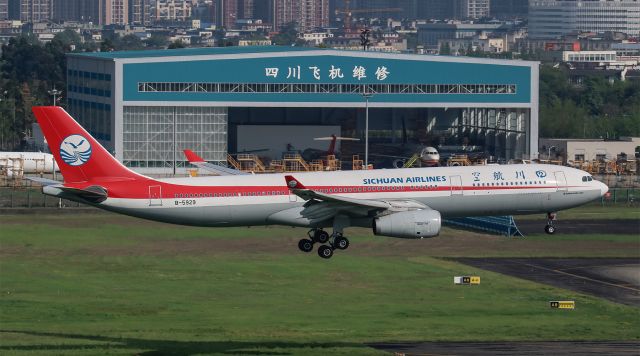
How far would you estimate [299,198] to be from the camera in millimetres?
105812

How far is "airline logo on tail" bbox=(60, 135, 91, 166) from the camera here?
106 meters

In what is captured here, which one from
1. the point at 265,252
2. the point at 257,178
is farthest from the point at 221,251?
the point at 257,178

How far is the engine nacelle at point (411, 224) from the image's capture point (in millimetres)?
103062

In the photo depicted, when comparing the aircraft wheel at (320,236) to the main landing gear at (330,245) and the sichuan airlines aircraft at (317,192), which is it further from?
the main landing gear at (330,245)

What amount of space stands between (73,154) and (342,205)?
19.1 meters

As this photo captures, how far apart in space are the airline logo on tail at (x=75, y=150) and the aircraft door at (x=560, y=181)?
3266 centimetres

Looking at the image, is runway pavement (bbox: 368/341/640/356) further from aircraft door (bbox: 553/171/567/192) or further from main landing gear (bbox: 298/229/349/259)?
main landing gear (bbox: 298/229/349/259)

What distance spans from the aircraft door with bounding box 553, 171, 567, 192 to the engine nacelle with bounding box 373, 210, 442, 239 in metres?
9.45

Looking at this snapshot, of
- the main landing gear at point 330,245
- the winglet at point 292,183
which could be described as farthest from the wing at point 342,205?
the main landing gear at point 330,245

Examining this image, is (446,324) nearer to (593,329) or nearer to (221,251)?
(593,329)

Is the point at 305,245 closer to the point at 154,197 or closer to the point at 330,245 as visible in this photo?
the point at 330,245

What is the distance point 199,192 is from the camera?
345 ft

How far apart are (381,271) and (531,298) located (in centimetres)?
1765

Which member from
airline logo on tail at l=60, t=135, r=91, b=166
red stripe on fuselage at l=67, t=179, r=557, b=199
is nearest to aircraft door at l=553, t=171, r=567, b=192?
red stripe on fuselage at l=67, t=179, r=557, b=199
